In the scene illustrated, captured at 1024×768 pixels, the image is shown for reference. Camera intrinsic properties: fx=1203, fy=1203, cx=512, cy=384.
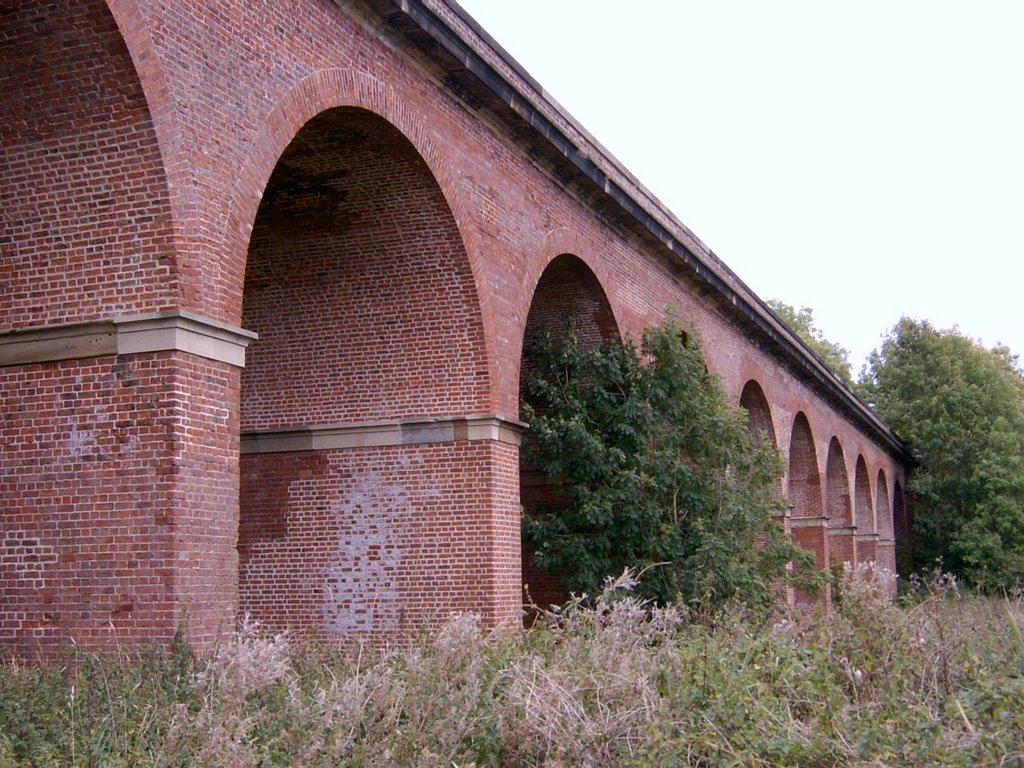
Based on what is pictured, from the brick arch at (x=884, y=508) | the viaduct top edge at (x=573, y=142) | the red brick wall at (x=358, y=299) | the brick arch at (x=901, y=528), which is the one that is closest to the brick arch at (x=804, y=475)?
the viaduct top edge at (x=573, y=142)

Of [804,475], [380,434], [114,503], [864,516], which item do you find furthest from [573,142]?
[864,516]

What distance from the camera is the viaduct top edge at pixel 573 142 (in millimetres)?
11203

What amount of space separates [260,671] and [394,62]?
6.48 m

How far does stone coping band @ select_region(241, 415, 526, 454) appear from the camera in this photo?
1175 cm

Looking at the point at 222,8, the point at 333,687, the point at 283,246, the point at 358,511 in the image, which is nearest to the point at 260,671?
the point at 333,687

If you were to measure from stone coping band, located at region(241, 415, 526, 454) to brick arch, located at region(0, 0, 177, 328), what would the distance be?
14.5ft

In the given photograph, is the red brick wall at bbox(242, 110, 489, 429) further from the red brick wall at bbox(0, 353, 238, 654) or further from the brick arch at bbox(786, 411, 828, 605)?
the brick arch at bbox(786, 411, 828, 605)

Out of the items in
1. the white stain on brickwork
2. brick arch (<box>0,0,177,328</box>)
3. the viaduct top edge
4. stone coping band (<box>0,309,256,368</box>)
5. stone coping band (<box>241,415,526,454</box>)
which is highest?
the viaduct top edge

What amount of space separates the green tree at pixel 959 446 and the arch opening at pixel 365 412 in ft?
97.9

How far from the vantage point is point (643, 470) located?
47.7ft

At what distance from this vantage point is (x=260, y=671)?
5.98 meters

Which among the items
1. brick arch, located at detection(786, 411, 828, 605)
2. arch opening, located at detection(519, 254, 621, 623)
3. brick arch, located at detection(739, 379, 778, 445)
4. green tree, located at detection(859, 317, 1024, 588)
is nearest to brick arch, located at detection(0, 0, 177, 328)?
arch opening, located at detection(519, 254, 621, 623)

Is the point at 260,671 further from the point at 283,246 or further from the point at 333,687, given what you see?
the point at 283,246

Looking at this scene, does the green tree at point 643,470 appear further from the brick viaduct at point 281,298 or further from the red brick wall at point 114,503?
the red brick wall at point 114,503
